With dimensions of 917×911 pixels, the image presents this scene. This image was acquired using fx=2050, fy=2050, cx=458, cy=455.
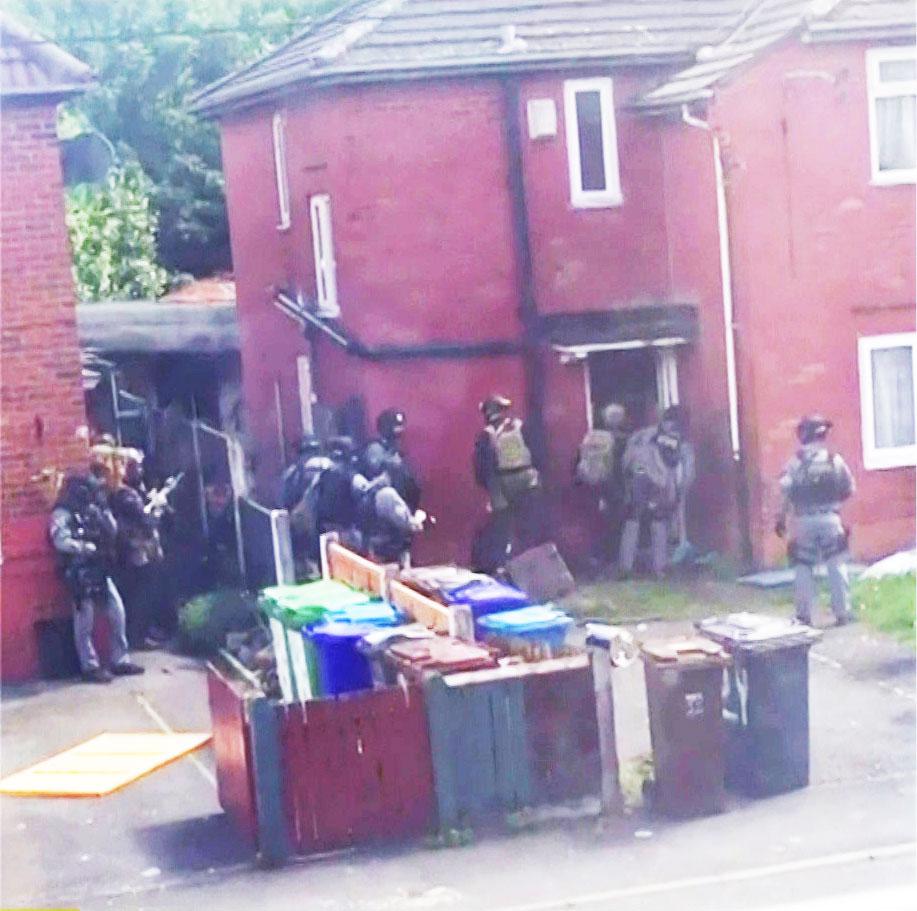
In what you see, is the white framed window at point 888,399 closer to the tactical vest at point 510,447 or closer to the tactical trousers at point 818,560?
the tactical trousers at point 818,560

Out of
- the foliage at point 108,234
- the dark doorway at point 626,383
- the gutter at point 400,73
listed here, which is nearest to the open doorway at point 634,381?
the dark doorway at point 626,383

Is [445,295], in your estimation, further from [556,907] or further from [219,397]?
[556,907]

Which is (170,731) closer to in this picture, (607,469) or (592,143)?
(607,469)

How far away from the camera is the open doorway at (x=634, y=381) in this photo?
4.82 metres

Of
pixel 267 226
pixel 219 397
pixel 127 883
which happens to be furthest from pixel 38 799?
pixel 267 226

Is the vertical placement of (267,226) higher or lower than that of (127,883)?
higher

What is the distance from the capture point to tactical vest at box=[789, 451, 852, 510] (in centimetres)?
502

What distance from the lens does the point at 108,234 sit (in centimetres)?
460

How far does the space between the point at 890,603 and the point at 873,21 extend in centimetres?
145

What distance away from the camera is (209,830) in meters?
4.94

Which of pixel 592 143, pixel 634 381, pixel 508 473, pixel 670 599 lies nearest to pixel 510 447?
pixel 508 473

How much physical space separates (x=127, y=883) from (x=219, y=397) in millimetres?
1150

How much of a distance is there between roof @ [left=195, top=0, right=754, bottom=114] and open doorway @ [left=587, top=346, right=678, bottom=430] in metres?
0.69

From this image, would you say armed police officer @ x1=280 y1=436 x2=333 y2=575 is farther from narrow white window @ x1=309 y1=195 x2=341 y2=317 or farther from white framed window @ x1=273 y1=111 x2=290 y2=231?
white framed window @ x1=273 y1=111 x2=290 y2=231
